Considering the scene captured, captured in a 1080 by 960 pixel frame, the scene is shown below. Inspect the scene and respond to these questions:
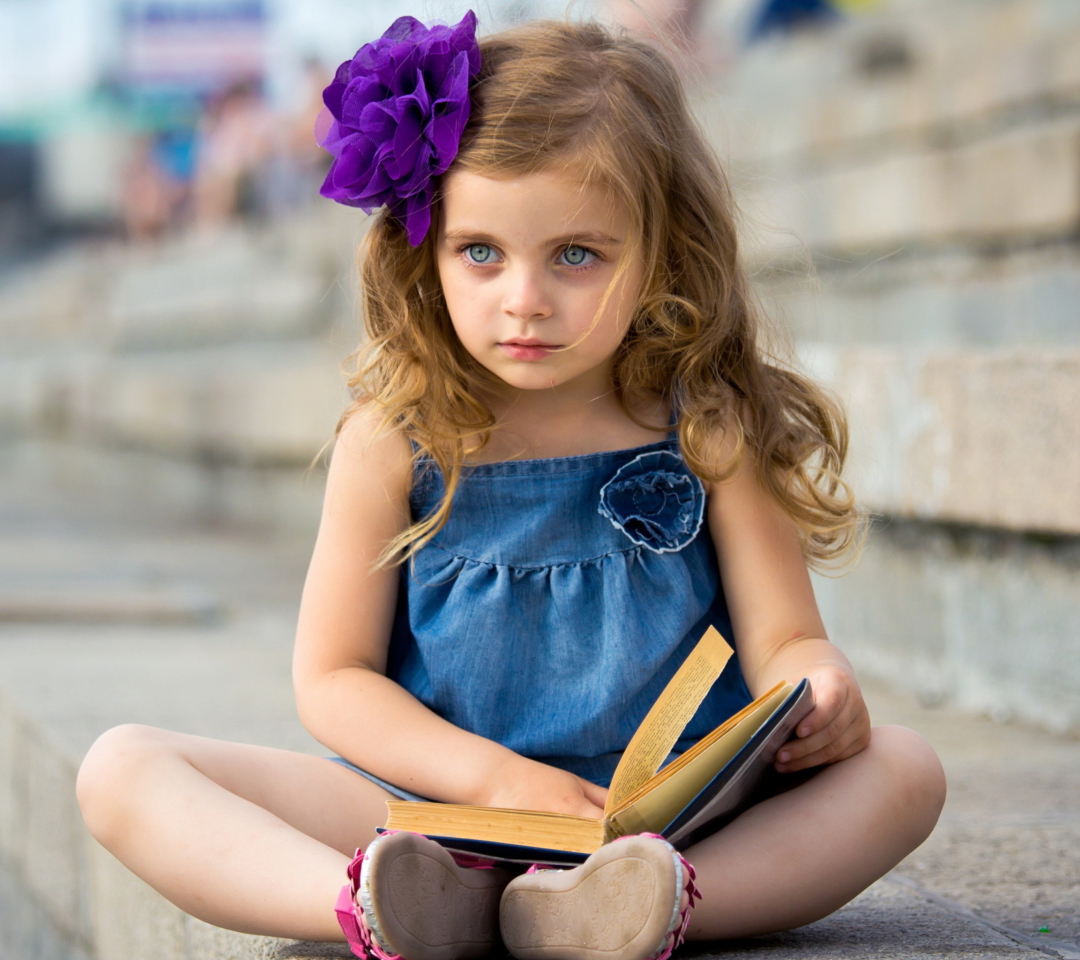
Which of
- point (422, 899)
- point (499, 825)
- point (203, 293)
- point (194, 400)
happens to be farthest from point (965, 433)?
point (203, 293)

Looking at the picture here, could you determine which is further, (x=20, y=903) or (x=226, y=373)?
(x=226, y=373)

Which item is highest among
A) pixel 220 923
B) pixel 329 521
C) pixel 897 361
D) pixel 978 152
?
pixel 978 152

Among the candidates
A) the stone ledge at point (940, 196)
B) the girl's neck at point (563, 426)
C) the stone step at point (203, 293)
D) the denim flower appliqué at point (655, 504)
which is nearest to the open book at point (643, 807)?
the denim flower appliqué at point (655, 504)

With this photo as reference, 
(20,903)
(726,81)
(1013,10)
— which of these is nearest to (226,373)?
(726,81)

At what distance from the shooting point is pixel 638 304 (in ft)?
5.70

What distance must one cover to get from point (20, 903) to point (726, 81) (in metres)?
5.23

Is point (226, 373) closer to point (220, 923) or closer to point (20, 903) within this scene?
point (20, 903)

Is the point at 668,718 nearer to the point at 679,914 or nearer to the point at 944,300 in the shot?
the point at 679,914

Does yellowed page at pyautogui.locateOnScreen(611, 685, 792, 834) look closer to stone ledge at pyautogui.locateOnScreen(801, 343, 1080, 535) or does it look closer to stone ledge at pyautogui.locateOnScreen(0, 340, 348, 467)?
stone ledge at pyautogui.locateOnScreen(801, 343, 1080, 535)

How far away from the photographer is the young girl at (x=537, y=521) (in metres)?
1.55

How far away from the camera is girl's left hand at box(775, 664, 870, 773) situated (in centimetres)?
151

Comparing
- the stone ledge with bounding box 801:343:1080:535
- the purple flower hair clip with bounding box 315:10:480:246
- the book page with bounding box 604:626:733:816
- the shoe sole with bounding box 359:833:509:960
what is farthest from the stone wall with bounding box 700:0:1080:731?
the shoe sole with bounding box 359:833:509:960

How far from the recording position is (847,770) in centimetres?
156

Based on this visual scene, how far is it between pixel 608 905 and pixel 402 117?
3.00ft
